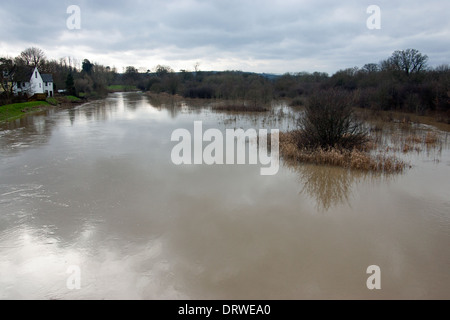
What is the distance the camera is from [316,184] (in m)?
Result: 9.01

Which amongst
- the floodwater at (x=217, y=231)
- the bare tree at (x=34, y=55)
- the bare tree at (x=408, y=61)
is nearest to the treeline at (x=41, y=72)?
the bare tree at (x=34, y=55)

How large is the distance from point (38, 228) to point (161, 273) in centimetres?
309

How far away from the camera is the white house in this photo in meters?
32.2

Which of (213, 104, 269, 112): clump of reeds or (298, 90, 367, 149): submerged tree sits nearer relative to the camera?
(298, 90, 367, 149): submerged tree

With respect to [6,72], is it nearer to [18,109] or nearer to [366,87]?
[18,109]

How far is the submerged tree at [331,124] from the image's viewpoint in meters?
11.6

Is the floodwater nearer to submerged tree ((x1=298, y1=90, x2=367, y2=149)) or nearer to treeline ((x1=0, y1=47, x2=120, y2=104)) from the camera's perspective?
submerged tree ((x1=298, y1=90, x2=367, y2=149))

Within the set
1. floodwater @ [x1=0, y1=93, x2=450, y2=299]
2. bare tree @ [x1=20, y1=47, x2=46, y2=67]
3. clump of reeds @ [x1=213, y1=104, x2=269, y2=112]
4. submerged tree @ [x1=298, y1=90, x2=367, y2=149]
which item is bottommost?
floodwater @ [x1=0, y1=93, x2=450, y2=299]

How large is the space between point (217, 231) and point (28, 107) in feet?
98.4

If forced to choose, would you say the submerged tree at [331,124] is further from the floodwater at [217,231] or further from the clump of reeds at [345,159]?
the floodwater at [217,231]

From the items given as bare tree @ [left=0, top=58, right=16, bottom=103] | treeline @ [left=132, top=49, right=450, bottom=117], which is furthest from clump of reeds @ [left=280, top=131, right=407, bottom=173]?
bare tree @ [left=0, top=58, right=16, bottom=103]

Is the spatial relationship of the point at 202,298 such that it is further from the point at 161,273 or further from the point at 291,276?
the point at 291,276

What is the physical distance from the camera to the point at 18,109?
27359mm

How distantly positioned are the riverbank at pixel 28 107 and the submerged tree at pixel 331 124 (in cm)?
2201
